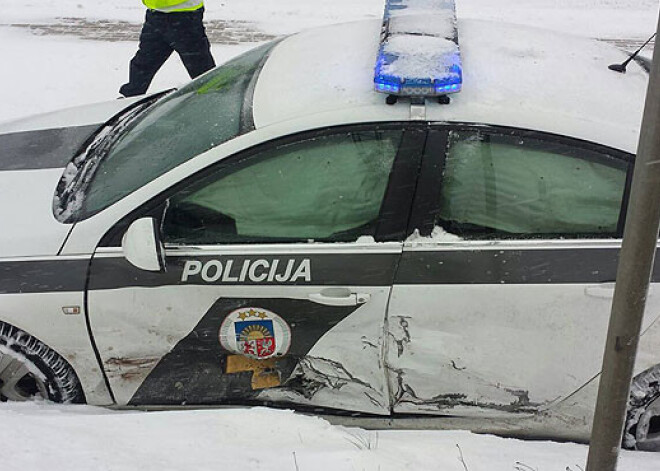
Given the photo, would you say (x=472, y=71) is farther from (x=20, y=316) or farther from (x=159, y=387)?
(x=20, y=316)

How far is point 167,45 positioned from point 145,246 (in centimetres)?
344

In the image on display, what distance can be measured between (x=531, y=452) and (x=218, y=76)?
210 centimetres

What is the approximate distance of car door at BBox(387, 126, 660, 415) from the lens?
2809 millimetres

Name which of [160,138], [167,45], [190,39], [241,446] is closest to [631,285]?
[241,446]

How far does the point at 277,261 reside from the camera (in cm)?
288

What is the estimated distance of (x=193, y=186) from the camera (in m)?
2.91

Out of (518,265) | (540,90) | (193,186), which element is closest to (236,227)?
(193,186)

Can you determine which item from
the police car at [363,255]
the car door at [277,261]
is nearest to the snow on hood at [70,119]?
the police car at [363,255]

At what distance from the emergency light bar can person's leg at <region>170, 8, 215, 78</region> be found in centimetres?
266

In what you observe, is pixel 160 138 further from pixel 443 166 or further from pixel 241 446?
pixel 241 446

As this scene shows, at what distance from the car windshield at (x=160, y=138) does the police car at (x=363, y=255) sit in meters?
0.02

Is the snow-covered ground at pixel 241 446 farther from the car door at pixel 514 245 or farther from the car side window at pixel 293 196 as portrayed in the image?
the car side window at pixel 293 196

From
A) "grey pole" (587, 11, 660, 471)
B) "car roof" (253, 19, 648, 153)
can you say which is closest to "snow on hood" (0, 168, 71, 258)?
"car roof" (253, 19, 648, 153)

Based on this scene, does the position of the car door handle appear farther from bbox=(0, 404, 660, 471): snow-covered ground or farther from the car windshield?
the car windshield
